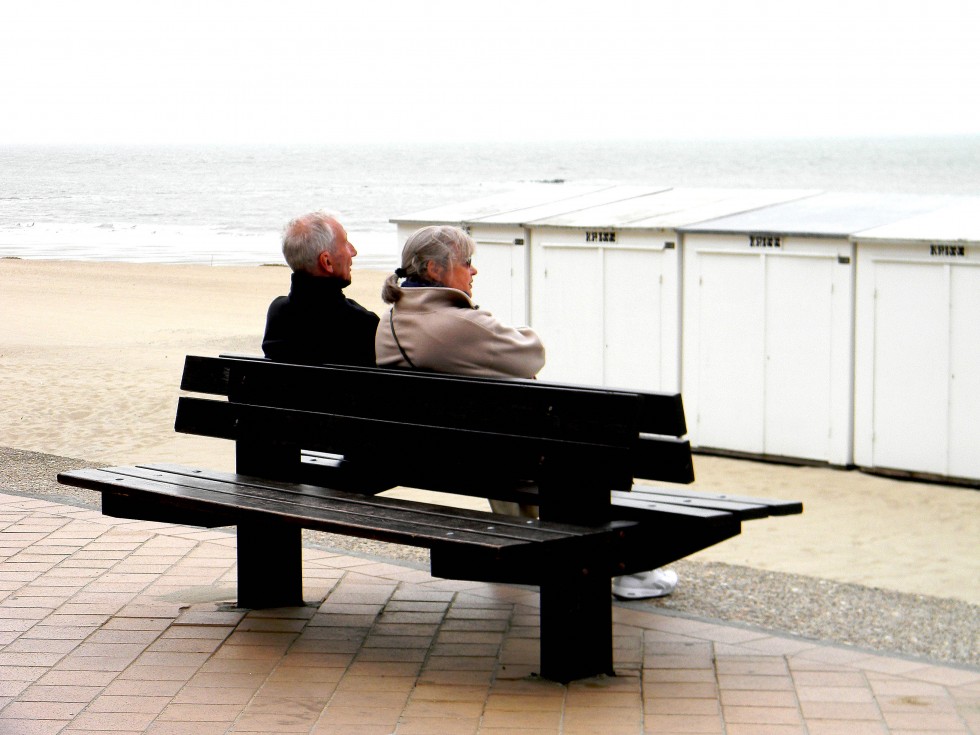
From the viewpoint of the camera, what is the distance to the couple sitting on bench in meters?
4.48

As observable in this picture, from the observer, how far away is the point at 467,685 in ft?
13.5

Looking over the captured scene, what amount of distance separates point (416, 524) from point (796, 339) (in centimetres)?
482

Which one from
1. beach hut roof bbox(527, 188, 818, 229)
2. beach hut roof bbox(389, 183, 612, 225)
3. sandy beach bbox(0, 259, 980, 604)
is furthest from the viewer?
beach hut roof bbox(389, 183, 612, 225)

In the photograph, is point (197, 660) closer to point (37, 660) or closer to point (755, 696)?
point (37, 660)

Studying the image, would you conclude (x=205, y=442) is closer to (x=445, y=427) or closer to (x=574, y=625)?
(x=445, y=427)

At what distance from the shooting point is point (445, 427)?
418 centimetres

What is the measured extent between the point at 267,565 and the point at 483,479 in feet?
3.13

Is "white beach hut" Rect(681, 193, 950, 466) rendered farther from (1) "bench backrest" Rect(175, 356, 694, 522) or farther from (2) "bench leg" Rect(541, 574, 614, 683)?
(2) "bench leg" Rect(541, 574, 614, 683)

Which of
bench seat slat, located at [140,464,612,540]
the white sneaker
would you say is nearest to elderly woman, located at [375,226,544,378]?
bench seat slat, located at [140,464,612,540]

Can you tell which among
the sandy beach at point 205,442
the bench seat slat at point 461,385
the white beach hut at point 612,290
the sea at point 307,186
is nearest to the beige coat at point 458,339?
the bench seat slat at point 461,385

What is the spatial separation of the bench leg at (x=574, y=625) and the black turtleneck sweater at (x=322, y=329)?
1125 millimetres

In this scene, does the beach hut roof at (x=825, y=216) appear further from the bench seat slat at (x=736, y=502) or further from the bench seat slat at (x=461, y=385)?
the bench seat slat at (x=461, y=385)

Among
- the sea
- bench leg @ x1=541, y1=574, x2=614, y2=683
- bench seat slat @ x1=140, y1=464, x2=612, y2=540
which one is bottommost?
bench leg @ x1=541, y1=574, x2=614, y2=683

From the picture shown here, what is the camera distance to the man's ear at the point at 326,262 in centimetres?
475
